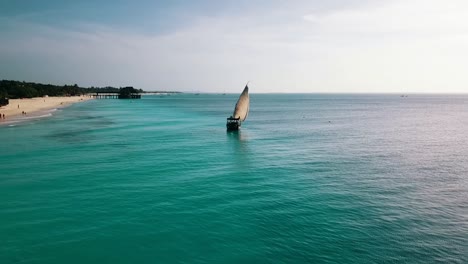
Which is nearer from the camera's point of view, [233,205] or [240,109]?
[233,205]

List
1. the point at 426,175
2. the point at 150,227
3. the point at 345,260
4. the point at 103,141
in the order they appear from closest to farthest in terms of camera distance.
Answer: the point at 345,260
the point at 150,227
the point at 426,175
the point at 103,141

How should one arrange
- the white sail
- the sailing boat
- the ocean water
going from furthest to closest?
the white sail → the sailing boat → the ocean water

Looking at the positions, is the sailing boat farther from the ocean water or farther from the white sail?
the ocean water

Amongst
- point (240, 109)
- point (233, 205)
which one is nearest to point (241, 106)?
point (240, 109)

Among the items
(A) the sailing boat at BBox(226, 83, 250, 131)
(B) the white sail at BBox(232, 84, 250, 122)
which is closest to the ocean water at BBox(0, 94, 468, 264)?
(A) the sailing boat at BBox(226, 83, 250, 131)

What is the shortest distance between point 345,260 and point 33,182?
2833 centimetres

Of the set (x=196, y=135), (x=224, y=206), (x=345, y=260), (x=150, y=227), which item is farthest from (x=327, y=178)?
(x=196, y=135)

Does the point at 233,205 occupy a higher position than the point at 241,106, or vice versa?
the point at 241,106

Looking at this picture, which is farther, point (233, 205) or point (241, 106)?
point (241, 106)

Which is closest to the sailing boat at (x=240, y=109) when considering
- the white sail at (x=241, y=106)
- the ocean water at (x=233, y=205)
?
the white sail at (x=241, y=106)

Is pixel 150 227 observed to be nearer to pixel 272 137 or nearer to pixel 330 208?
pixel 330 208

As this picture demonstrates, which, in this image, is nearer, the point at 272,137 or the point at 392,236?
the point at 392,236

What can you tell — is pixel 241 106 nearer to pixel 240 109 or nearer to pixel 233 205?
pixel 240 109

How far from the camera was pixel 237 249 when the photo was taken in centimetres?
1944
